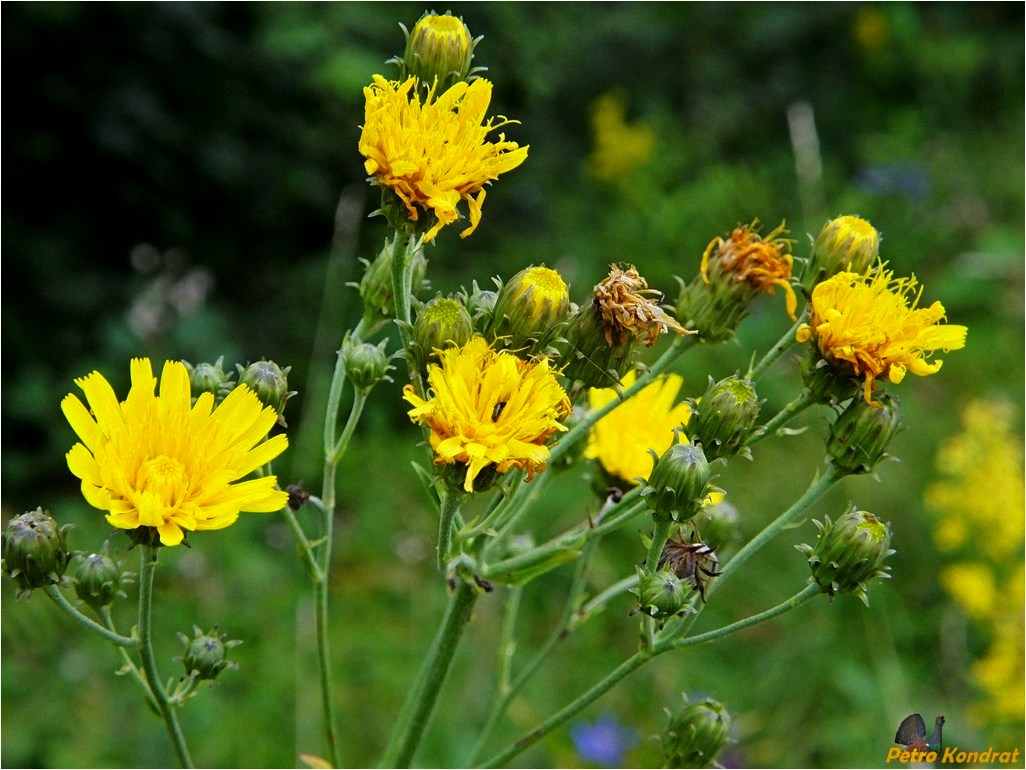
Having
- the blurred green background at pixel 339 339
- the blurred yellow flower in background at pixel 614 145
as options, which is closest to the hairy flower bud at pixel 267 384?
the blurred green background at pixel 339 339

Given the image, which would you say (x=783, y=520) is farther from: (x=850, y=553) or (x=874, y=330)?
(x=874, y=330)

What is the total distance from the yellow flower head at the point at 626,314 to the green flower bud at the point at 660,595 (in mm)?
477

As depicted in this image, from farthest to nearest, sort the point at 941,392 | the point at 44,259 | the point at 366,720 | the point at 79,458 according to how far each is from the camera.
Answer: the point at 941,392, the point at 44,259, the point at 366,720, the point at 79,458

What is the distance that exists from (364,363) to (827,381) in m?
1.01

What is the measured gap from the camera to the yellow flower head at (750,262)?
229 cm

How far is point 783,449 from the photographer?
231 inches

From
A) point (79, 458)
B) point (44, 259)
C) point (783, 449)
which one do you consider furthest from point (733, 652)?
point (44, 259)

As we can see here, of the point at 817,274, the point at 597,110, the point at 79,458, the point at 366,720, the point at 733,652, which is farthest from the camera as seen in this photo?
the point at 597,110

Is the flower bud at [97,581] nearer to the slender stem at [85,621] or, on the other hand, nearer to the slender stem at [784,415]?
the slender stem at [85,621]

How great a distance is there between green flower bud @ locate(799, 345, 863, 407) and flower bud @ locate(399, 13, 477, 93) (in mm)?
964

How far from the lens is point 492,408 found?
187 cm

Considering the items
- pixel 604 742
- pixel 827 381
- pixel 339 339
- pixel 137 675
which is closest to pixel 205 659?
pixel 137 675

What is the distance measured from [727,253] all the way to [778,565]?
10.3 ft

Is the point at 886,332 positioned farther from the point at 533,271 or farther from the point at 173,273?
the point at 173,273
